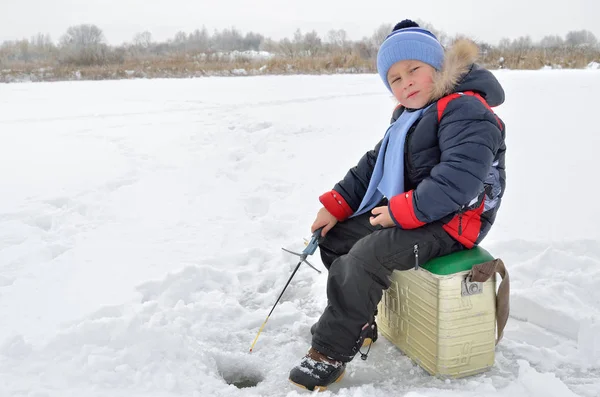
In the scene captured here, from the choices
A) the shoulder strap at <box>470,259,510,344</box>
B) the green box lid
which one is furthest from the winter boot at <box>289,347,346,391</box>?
the shoulder strap at <box>470,259,510,344</box>

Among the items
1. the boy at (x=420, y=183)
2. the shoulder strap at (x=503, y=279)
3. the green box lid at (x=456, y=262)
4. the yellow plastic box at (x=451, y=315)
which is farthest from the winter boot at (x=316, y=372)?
the shoulder strap at (x=503, y=279)

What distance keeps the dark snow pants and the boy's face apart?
1.62 feet

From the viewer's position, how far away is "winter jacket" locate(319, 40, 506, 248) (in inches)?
72.6

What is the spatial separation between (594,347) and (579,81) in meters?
5.65

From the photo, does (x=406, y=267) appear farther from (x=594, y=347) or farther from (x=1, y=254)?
(x=1, y=254)

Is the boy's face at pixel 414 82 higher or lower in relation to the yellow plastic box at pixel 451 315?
higher

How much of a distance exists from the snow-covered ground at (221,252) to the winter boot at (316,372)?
5 cm

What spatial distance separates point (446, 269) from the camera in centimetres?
188

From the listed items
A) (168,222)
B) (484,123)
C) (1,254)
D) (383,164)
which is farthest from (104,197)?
(484,123)

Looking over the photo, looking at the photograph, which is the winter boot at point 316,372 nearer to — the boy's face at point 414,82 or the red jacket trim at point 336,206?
the red jacket trim at point 336,206

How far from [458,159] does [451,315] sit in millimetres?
557

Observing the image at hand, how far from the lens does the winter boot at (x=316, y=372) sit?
1939 millimetres

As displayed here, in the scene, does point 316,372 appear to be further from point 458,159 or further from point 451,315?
point 458,159

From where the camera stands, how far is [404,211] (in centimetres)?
191
